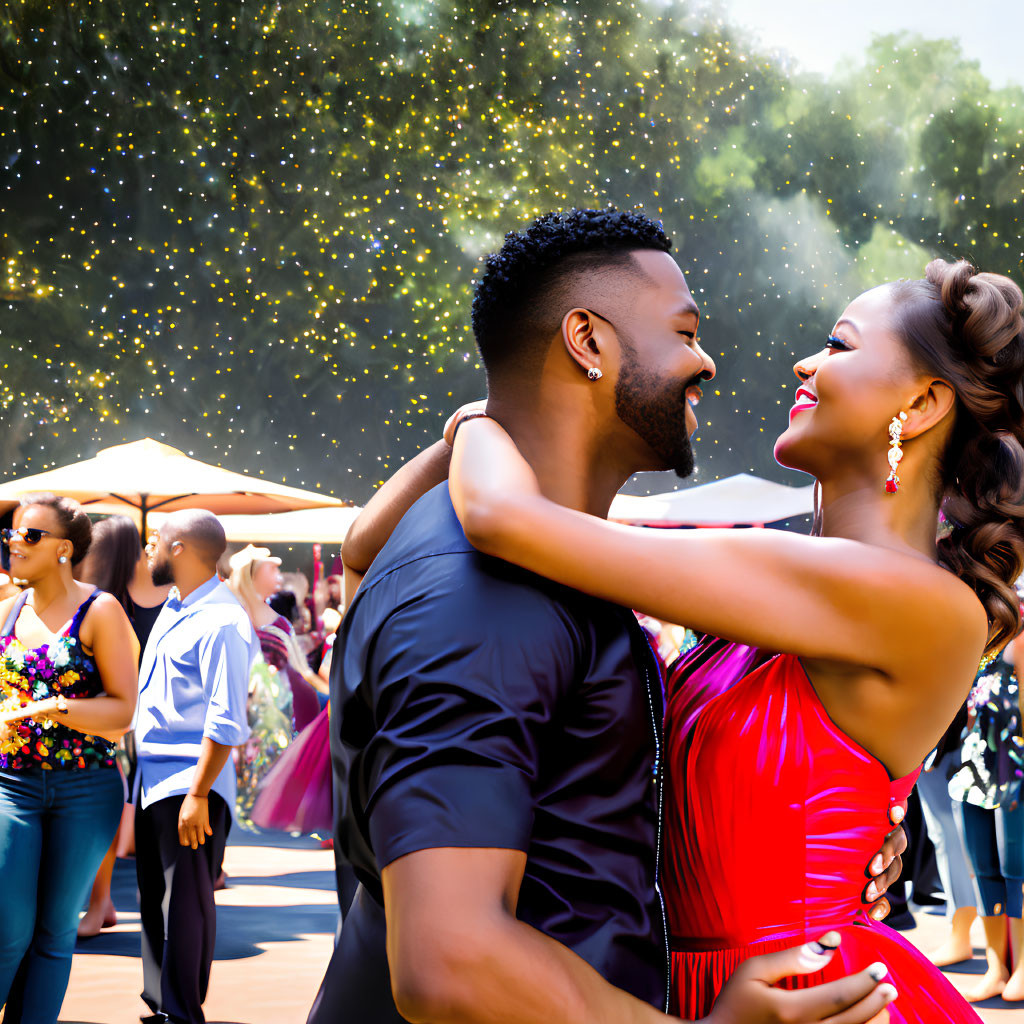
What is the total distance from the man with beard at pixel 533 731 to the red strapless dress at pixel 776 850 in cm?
34

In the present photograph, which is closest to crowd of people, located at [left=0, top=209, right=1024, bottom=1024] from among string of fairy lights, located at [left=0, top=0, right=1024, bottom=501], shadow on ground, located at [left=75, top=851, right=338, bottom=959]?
shadow on ground, located at [left=75, top=851, right=338, bottom=959]

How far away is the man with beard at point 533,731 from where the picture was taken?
4.10ft

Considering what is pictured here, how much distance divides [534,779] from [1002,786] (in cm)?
532

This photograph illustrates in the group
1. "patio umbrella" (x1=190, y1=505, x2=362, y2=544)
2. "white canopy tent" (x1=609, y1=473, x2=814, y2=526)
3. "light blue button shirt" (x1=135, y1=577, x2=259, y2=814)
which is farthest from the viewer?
"patio umbrella" (x1=190, y1=505, x2=362, y2=544)

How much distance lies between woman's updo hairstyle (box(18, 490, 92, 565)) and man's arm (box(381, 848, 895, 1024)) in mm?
3922

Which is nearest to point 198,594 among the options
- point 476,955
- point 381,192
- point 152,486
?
point 476,955

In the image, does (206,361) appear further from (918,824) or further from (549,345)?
(549,345)

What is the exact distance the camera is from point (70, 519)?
4.87 m

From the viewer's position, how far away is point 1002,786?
5.91 m

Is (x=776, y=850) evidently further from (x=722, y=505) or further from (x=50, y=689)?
(x=722, y=505)

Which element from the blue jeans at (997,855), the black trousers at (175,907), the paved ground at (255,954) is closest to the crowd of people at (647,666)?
the black trousers at (175,907)

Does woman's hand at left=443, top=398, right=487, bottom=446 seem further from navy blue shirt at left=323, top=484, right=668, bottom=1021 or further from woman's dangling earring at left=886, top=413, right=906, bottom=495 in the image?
woman's dangling earring at left=886, top=413, right=906, bottom=495

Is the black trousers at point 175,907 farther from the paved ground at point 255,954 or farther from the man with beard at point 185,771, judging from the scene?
the paved ground at point 255,954

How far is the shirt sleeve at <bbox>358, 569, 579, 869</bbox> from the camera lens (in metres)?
1.26
